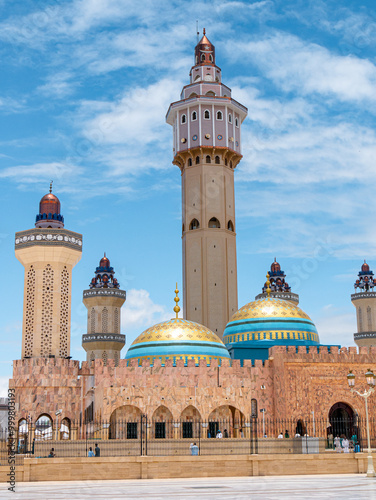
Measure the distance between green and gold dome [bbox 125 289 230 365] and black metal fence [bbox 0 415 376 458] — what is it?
4059 mm

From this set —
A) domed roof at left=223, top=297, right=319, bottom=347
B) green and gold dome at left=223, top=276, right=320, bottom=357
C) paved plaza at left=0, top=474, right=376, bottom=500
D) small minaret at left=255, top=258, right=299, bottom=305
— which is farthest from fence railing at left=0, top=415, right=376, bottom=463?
small minaret at left=255, top=258, right=299, bottom=305

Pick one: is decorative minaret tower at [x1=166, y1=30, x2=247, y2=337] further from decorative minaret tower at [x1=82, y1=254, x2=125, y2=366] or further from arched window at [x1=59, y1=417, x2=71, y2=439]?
decorative minaret tower at [x1=82, y1=254, x2=125, y2=366]

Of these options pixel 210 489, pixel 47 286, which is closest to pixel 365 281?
pixel 47 286

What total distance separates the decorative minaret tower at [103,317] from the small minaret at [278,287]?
2136 centimetres

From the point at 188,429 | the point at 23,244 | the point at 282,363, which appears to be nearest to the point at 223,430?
the point at 188,429

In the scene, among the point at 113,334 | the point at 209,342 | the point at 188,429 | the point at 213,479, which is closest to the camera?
the point at 213,479

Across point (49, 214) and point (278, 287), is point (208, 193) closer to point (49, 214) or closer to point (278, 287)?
point (49, 214)

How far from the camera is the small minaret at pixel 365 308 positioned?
69.5 m

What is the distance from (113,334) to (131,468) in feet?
129

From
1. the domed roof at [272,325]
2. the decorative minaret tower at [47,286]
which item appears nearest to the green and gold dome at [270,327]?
the domed roof at [272,325]

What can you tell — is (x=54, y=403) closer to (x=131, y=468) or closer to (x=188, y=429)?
(x=188, y=429)

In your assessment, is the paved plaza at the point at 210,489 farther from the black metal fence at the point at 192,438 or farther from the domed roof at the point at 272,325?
the domed roof at the point at 272,325

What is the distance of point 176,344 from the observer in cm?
3675

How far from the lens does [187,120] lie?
49.8 meters
